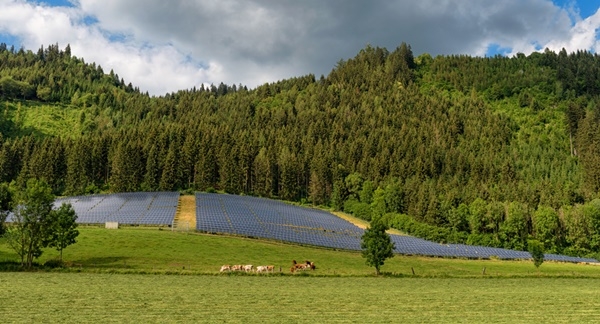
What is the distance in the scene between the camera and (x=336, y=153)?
17450 centimetres

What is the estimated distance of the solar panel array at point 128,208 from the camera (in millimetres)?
88088

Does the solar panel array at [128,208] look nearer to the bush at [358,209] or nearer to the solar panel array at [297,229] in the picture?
the solar panel array at [297,229]

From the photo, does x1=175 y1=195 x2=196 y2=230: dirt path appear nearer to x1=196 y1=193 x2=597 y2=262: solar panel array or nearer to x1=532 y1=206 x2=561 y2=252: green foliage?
x1=196 y1=193 x2=597 y2=262: solar panel array

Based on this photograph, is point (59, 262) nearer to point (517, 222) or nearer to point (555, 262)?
point (555, 262)

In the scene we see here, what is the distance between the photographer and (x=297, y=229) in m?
92.2

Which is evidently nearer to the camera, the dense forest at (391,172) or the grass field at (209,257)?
the grass field at (209,257)

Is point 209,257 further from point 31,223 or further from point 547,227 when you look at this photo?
point 547,227

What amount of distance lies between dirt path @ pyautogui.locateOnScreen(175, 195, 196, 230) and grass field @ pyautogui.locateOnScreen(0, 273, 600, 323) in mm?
43640

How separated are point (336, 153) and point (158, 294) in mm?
144257

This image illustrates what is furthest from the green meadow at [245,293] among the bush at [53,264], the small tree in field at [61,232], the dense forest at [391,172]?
the dense forest at [391,172]

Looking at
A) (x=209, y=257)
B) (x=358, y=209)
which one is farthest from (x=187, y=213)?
(x=358, y=209)

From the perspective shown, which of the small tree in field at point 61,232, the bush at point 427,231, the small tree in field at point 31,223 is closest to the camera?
the small tree in field at point 31,223

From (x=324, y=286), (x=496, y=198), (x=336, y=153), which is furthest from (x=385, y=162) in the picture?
(x=324, y=286)

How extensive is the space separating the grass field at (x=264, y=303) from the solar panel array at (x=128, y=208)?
1808 inches
